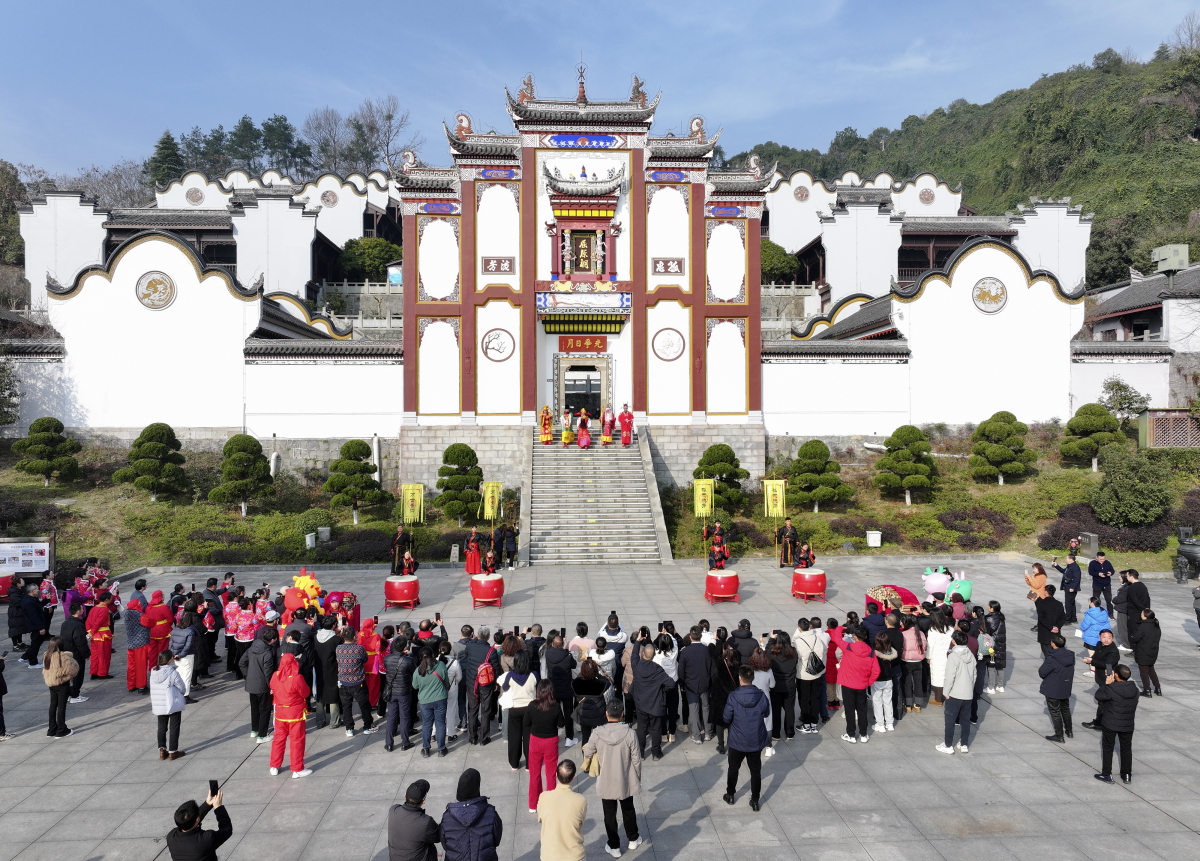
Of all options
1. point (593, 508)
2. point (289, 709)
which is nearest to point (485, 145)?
point (593, 508)

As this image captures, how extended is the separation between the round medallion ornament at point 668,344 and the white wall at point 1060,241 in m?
28.2

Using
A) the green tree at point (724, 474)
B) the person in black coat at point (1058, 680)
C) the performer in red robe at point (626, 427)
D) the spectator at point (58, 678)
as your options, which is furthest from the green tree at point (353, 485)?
the person in black coat at point (1058, 680)

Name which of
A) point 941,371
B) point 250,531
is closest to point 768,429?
point 941,371

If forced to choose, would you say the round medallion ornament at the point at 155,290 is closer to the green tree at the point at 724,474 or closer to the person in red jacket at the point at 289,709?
the green tree at the point at 724,474

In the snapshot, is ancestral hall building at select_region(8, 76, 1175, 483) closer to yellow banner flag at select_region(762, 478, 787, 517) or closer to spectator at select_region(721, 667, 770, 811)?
yellow banner flag at select_region(762, 478, 787, 517)

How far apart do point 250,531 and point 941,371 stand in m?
25.3

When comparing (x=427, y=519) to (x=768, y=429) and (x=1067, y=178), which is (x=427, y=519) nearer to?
(x=768, y=429)

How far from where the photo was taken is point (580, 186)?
26.1 m

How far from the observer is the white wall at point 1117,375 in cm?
2752

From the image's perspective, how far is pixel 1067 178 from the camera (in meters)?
52.2

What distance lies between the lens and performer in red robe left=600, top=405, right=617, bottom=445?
25.9m

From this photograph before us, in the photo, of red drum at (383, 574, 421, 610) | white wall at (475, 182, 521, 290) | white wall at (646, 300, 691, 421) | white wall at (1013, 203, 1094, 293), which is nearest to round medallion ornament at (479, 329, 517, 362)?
white wall at (475, 182, 521, 290)

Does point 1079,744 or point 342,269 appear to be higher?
point 342,269

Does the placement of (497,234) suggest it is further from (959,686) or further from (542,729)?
(959,686)
